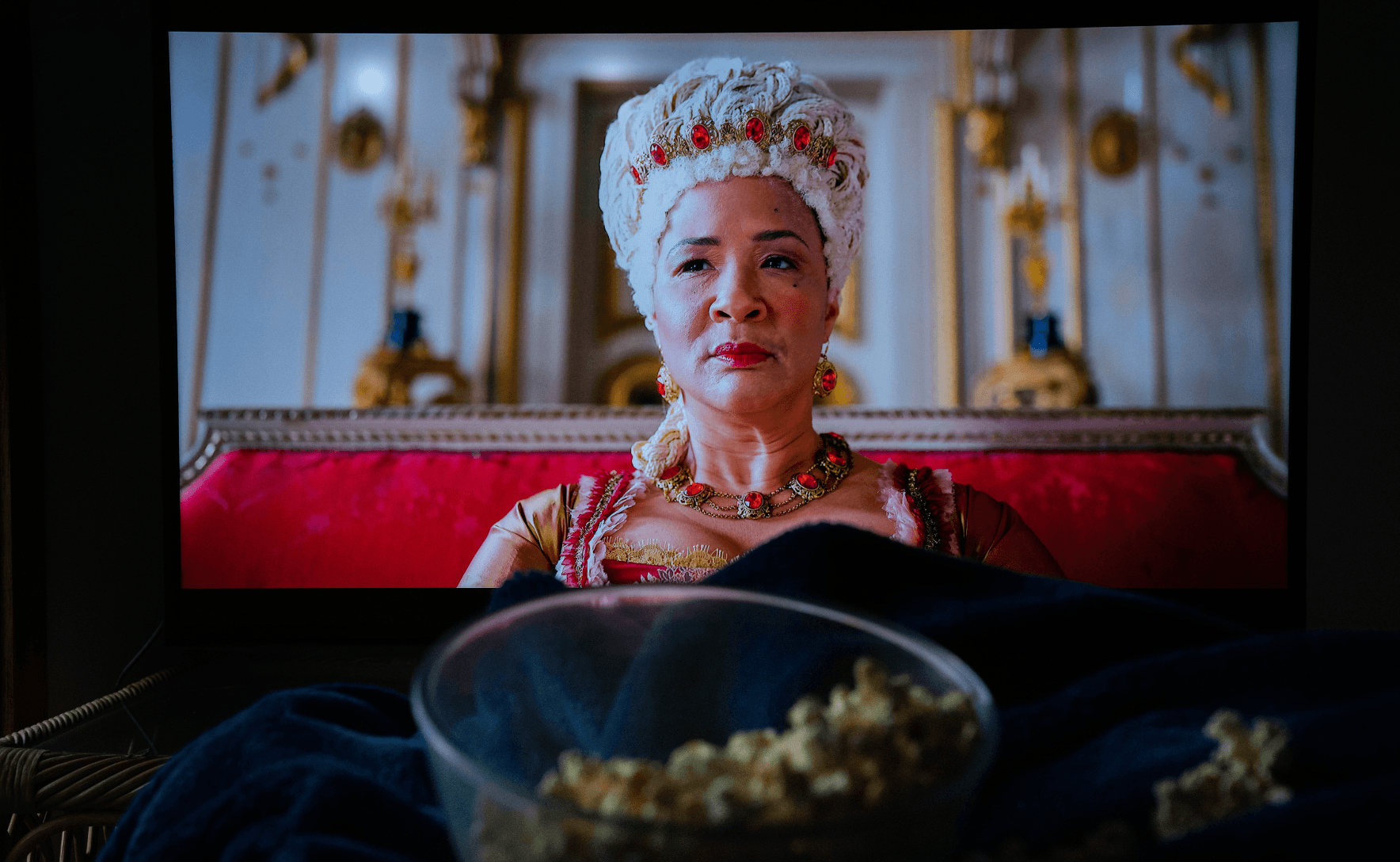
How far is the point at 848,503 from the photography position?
116cm

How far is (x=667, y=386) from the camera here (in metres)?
1.20

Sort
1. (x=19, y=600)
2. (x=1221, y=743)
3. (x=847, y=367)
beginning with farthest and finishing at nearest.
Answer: (x=19, y=600) < (x=847, y=367) < (x=1221, y=743)

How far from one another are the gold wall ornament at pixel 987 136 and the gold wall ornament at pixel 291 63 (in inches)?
36.8

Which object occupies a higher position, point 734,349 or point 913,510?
point 734,349

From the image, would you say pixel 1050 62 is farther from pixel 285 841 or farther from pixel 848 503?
pixel 285 841

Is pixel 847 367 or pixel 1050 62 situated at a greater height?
pixel 1050 62

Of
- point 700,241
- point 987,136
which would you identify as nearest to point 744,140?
point 700,241

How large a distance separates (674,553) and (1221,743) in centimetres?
83

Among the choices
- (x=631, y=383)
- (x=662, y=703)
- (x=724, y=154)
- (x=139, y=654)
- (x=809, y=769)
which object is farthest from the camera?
(x=139, y=654)

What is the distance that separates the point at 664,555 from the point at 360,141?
2.39ft

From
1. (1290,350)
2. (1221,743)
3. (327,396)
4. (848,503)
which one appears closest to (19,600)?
(327,396)

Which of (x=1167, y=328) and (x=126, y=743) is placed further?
(x=1167, y=328)

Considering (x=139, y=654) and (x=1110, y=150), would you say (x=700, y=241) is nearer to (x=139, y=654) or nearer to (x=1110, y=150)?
(x=1110, y=150)

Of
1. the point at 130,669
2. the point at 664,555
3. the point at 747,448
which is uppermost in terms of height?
the point at 747,448
